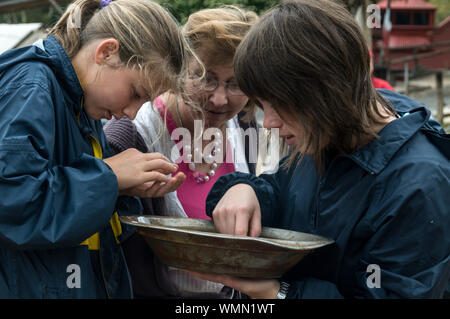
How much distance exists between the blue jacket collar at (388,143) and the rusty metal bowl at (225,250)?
31 centimetres

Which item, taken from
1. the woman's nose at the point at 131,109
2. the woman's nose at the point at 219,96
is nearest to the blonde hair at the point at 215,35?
the woman's nose at the point at 219,96

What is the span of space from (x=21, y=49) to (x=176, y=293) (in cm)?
127

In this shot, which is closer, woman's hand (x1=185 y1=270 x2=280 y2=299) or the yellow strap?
woman's hand (x1=185 y1=270 x2=280 y2=299)

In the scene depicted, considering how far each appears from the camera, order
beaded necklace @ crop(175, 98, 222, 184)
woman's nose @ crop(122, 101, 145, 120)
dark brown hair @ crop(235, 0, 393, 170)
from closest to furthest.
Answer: dark brown hair @ crop(235, 0, 393, 170), woman's nose @ crop(122, 101, 145, 120), beaded necklace @ crop(175, 98, 222, 184)

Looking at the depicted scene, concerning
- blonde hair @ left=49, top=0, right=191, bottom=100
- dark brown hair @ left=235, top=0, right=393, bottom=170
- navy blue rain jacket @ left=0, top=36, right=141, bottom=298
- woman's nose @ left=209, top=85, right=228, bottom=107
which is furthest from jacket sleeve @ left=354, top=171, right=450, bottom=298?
woman's nose @ left=209, top=85, right=228, bottom=107

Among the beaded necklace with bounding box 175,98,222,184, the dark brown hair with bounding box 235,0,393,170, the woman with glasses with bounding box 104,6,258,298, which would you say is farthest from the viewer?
the beaded necklace with bounding box 175,98,222,184

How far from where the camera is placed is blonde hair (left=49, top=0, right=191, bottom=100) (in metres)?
1.87

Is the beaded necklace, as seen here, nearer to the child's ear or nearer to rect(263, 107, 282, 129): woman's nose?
the child's ear

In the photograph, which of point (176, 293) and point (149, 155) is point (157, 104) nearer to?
point (149, 155)

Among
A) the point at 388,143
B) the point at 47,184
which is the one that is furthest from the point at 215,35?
the point at 47,184

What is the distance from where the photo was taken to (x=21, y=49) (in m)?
1.71

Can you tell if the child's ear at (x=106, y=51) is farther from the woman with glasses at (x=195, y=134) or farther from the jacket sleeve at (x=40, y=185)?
the woman with glasses at (x=195, y=134)

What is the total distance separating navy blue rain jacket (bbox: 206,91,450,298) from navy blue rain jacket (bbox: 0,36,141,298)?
0.75 m

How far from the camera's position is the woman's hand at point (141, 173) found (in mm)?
1720
